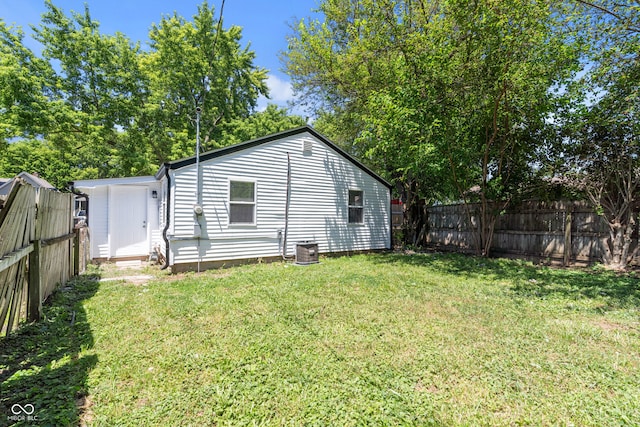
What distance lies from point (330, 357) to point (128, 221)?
811 cm

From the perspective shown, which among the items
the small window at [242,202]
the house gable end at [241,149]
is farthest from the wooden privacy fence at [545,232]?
the small window at [242,202]

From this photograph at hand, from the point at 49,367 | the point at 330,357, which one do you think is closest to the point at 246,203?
the point at 49,367

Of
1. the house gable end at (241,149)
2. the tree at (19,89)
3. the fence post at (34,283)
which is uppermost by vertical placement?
the tree at (19,89)

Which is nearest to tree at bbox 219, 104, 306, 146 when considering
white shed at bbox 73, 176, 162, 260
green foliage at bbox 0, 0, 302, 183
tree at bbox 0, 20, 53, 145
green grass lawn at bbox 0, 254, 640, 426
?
green foliage at bbox 0, 0, 302, 183

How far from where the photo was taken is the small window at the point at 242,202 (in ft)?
25.2

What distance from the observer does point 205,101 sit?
754 inches

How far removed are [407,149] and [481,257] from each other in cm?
429

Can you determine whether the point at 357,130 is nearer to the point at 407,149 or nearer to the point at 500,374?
the point at 407,149

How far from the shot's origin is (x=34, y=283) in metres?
3.65

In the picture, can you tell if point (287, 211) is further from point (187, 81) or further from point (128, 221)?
point (187, 81)

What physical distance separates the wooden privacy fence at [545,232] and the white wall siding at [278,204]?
2.77 meters

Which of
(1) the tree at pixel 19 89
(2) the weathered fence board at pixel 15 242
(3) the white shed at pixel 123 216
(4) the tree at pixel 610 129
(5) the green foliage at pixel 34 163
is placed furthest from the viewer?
(5) the green foliage at pixel 34 163

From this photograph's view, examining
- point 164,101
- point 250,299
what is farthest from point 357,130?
point 164,101

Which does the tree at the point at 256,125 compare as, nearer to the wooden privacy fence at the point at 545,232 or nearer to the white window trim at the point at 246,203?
the white window trim at the point at 246,203
